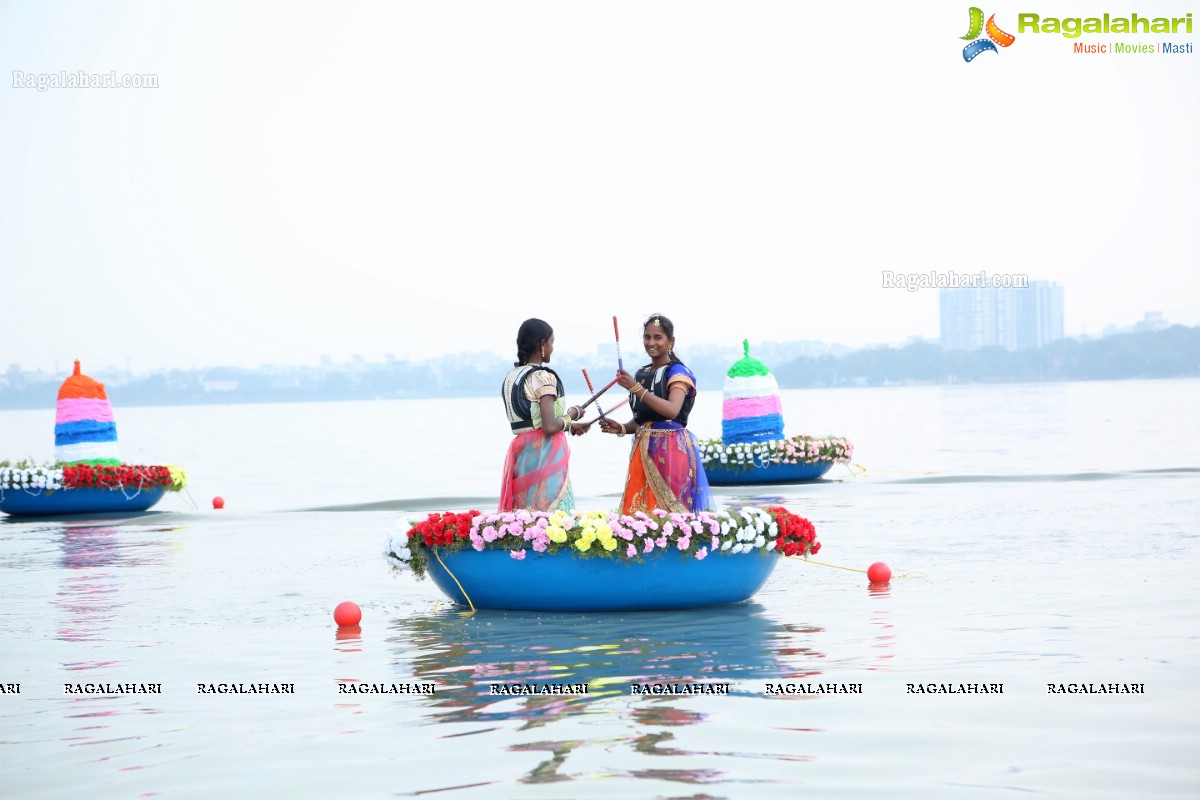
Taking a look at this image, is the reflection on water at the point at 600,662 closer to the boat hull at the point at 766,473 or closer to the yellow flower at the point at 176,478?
the yellow flower at the point at 176,478

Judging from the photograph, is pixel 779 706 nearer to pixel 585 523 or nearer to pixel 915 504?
pixel 585 523

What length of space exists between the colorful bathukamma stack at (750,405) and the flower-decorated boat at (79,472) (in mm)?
11531

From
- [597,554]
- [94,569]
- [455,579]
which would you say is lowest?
[94,569]

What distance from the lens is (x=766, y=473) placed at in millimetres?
32500

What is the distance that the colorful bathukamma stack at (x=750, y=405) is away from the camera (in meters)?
32.4

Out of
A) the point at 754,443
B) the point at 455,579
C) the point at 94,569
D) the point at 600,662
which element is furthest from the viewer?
the point at 754,443

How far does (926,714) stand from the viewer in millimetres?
9141

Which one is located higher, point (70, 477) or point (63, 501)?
point (70, 477)

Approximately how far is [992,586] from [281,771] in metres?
8.78

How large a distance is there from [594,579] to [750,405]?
65.2ft

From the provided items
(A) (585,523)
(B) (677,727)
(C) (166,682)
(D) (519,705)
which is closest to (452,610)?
(A) (585,523)

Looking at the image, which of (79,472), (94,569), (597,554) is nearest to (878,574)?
A: (597,554)

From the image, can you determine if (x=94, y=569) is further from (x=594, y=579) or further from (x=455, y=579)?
(x=594, y=579)

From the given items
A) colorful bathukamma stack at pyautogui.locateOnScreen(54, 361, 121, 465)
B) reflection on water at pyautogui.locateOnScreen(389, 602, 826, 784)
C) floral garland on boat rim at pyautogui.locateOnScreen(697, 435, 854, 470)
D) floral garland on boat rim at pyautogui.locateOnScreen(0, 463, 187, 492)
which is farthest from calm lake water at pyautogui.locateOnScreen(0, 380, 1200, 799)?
floral garland on boat rim at pyautogui.locateOnScreen(697, 435, 854, 470)
